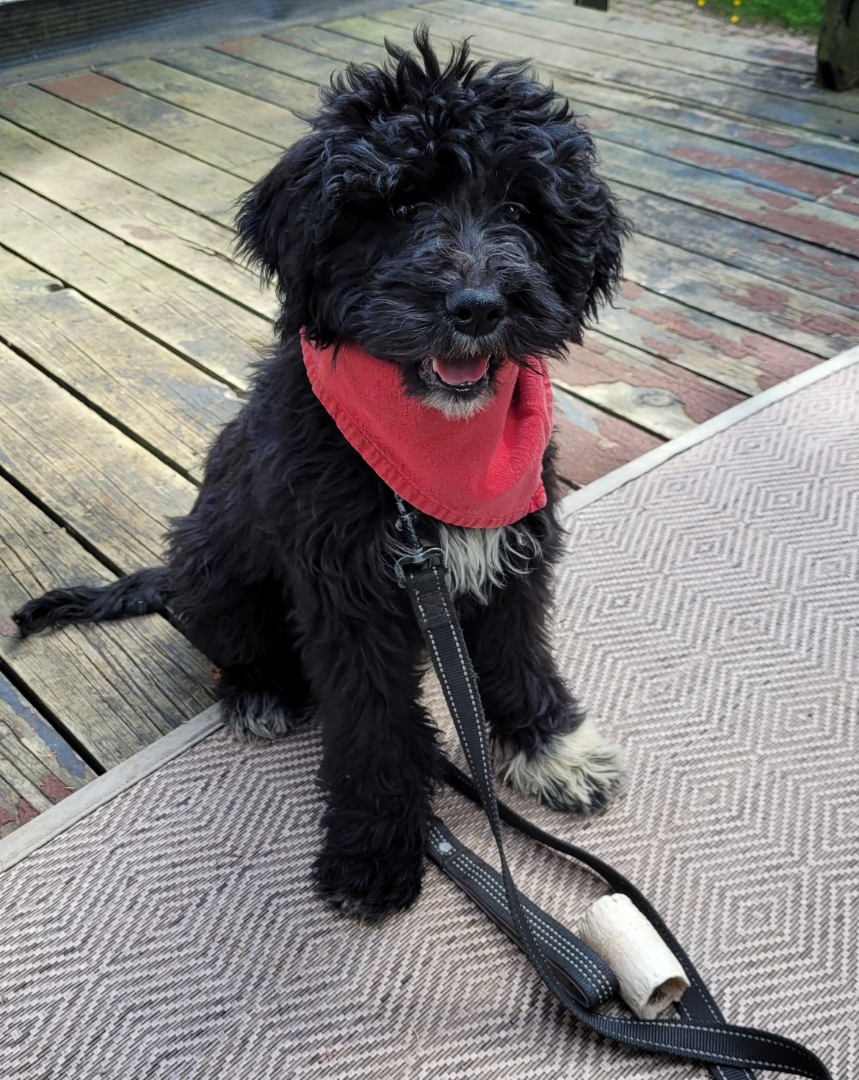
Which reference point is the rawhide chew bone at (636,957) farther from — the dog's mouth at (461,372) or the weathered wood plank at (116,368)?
the weathered wood plank at (116,368)

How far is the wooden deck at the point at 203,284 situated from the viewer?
2508mm

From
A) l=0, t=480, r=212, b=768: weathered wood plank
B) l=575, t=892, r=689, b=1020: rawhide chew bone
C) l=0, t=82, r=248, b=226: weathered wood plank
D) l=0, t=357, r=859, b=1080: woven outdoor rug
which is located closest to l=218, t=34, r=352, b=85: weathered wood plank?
l=0, t=82, r=248, b=226: weathered wood plank

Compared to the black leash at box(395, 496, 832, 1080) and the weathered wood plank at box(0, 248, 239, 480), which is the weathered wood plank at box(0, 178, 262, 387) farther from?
the black leash at box(395, 496, 832, 1080)

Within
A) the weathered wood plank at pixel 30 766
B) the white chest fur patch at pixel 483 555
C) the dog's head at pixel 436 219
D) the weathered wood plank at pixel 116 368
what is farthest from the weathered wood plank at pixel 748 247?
the weathered wood plank at pixel 30 766

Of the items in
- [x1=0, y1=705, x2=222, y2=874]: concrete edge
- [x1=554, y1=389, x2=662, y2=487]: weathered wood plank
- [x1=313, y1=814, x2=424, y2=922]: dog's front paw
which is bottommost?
[x1=554, y1=389, x2=662, y2=487]: weathered wood plank

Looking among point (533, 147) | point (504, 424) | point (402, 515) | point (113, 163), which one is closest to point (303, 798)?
point (402, 515)

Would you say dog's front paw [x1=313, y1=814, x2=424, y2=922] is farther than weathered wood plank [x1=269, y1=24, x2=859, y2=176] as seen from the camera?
No

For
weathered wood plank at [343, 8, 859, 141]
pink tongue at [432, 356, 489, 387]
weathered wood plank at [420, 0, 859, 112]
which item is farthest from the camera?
weathered wood plank at [420, 0, 859, 112]

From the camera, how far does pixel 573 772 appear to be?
210cm

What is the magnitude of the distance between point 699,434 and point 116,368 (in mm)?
1853

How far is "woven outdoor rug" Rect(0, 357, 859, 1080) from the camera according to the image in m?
1.74

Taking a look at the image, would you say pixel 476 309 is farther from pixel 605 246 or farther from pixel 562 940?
pixel 562 940

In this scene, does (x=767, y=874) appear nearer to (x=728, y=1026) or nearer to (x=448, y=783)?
(x=728, y=1026)

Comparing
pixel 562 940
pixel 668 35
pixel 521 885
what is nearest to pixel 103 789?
pixel 521 885
